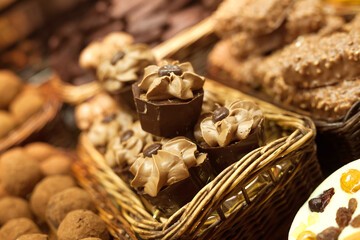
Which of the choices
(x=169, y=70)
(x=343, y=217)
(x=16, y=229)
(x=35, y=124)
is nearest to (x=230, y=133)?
(x=169, y=70)

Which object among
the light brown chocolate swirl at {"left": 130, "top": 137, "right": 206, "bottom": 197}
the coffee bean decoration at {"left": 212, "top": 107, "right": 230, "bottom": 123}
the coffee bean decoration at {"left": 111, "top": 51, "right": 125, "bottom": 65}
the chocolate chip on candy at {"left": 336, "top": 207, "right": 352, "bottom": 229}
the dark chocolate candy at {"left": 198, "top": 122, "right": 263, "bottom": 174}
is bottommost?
the chocolate chip on candy at {"left": 336, "top": 207, "right": 352, "bottom": 229}

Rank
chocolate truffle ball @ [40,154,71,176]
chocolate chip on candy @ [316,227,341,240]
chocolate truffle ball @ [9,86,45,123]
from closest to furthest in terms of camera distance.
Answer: chocolate chip on candy @ [316,227,341,240], chocolate truffle ball @ [40,154,71,176], chocolate truffle ball @ [9,86,45,123]

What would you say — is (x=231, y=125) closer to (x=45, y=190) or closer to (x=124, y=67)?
(x=124, y=67)

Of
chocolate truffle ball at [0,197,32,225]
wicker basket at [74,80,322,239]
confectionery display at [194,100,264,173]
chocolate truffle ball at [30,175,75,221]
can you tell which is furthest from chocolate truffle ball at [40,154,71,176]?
confectionery display at [194,100,264,173]

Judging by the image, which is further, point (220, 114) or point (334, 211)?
point (220, 114)

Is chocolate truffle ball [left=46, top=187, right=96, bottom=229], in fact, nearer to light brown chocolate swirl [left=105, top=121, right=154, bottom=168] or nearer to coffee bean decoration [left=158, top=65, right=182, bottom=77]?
light brown chocolate swirl [left=105, top=121, right=154, bottom=168]

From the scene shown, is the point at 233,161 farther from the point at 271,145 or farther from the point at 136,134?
the point at 136,134

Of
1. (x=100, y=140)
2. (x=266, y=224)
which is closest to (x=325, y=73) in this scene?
(x=266, y=224)
